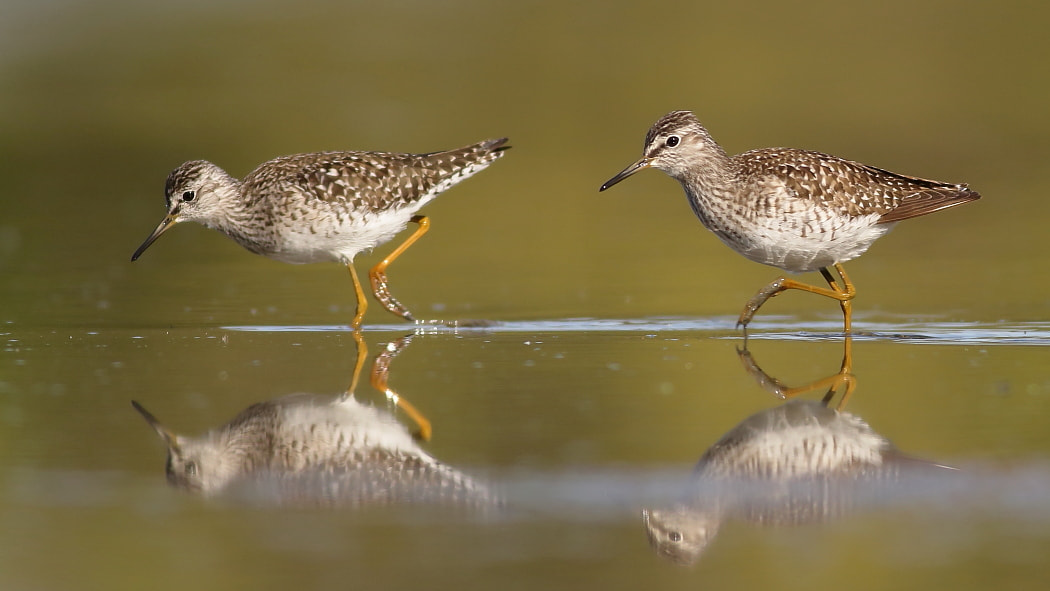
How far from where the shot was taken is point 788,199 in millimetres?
10977

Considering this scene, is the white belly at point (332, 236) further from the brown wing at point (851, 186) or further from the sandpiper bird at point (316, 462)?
the sandpiper bird at point (316, 462)

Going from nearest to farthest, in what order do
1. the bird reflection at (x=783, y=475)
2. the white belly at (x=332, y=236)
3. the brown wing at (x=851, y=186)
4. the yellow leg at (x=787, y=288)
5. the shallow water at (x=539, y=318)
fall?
the shallow water at (x=539, y=318) < the bird reflection at (x=783, y=475) < the brown wing at (x=851, y=186) < the yellow leg at (x=787, y=288) < the white belly at (x=332, y=236)

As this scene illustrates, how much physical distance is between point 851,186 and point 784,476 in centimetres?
480

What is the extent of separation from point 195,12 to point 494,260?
2330 cm

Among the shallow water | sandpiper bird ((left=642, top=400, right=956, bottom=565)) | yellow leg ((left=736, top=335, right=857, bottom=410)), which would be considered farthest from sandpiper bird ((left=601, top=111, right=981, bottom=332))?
sandpiper bird ((left=642, top=400, right=956, bottom=565))

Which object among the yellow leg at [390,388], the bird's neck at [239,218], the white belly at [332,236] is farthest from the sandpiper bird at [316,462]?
the bird's neck at [239,218]

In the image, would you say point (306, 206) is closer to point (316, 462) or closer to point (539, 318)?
point (539, 318)

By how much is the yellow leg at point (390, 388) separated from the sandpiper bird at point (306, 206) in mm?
1071

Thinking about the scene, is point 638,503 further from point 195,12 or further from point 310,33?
point 195,12

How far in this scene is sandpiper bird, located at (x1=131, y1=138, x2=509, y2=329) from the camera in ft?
39.6

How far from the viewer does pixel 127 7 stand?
37.1 m

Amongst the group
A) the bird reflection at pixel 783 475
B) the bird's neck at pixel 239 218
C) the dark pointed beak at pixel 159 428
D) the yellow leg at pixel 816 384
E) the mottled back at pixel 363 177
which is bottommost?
the dark pointed beak at pixel 159 428

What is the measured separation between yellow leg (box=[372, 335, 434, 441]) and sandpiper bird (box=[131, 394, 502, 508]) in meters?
0.13

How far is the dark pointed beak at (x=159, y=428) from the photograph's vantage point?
7873 millimetres
